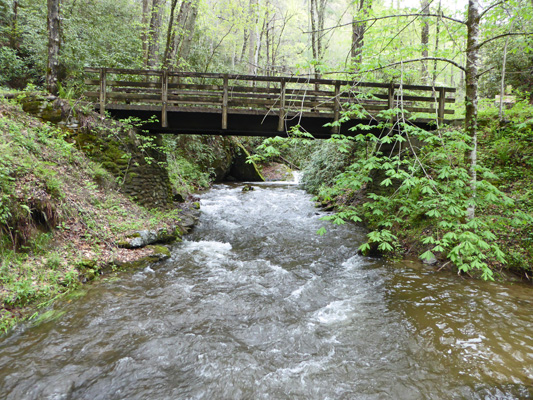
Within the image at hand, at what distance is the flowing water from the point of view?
3.78 m

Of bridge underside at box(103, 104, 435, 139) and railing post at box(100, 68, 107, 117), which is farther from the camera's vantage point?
bridge underside at box(103, 104, 435, 139)

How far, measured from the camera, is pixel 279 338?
15.9ft

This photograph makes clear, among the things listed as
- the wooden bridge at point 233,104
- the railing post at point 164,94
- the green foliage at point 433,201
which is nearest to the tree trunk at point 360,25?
the wooden bridge at point 233,104

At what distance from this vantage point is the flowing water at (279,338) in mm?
3777

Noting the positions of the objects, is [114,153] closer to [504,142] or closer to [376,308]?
[376,308]

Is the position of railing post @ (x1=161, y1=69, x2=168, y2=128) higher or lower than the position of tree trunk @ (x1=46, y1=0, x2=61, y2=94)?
lower

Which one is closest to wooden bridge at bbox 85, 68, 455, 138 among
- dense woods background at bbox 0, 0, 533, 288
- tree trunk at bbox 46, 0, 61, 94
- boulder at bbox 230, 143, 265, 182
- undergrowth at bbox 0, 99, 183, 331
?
dense woods background at bbox 0, 0, 533, 288

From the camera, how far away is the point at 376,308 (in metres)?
5.73

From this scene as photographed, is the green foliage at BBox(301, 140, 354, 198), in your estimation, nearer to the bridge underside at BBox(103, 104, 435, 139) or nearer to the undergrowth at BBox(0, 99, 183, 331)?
the bridge underside at BBox(103, 104, 435, 139)

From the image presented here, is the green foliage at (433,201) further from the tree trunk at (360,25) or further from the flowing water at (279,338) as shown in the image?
the tree trunk at (360,25)

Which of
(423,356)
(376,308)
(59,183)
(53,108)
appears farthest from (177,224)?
(423,356)

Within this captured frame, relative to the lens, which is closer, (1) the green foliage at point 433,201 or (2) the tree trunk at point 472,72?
(1) the green foliage at point 433,201

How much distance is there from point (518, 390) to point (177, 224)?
9.19 m

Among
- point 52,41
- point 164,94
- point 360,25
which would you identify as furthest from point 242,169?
point 360,25
